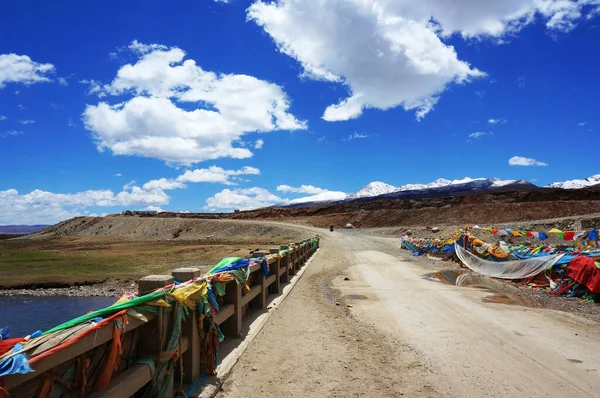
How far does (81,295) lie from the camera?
832 inches

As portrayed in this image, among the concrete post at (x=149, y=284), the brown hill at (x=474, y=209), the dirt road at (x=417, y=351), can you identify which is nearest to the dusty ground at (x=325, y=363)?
the dirt road at (x=417, y=351)

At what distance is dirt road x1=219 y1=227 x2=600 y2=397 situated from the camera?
5.00 metres

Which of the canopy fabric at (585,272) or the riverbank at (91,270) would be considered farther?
the riverbank at (91,270)

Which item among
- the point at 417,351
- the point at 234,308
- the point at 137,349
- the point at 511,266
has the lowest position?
the point at 417,351

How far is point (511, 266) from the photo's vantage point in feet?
48.3

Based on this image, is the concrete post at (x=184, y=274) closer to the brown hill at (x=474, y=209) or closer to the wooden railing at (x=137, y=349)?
the wooden railing at (x=137, y=349)

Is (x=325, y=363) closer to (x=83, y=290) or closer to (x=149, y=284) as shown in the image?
(x=149, y=284)

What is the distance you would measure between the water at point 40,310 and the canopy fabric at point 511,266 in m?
15.6

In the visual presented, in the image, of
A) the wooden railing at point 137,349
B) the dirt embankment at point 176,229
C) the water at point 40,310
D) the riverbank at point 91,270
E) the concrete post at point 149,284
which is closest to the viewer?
the wooden railing at point 137,349

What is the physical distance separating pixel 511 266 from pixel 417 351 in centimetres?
1001

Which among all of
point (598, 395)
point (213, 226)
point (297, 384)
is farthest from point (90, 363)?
point (213, 226)

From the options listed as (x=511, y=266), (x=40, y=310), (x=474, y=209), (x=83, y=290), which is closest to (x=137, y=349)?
(x=511, y=266)

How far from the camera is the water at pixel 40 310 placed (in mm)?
16109

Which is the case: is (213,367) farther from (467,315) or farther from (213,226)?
(213,226)
